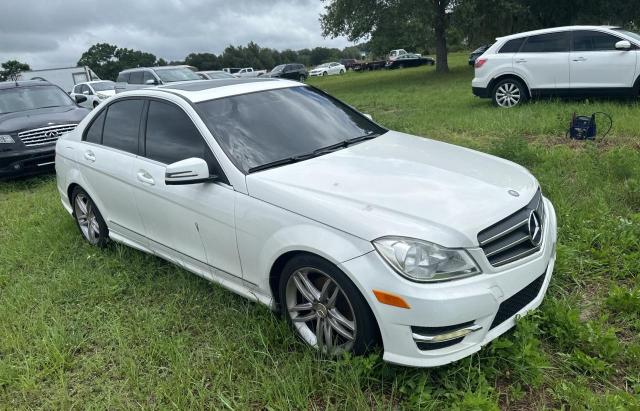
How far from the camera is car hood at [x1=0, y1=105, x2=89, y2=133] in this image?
773 centimetres

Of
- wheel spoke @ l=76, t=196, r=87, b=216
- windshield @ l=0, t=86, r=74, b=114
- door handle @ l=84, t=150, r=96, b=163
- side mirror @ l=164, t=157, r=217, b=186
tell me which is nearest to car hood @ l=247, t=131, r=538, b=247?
side mirror @ l=164, t=157, r=217, b=186

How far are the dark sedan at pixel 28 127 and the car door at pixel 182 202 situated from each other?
481 cm

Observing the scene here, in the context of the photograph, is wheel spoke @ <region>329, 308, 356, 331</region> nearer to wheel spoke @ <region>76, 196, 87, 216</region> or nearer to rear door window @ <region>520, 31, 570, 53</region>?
wheel spoke @ <region>76, 196, 87, 216</region>

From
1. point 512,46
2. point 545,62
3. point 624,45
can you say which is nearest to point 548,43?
point 545,62

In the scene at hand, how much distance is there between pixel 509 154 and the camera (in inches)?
243

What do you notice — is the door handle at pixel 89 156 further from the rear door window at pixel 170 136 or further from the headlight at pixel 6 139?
the headlight at pixel 6 139

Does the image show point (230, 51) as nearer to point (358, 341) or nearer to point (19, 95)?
point (19, 95)

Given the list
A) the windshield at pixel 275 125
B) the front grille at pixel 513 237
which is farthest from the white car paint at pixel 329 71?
the front grille at pixel 513 237

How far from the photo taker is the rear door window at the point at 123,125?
407 centimetres

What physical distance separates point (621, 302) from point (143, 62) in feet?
313

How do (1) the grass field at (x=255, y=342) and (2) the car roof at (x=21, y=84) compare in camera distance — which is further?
(2) the car roof at (x=21, y=84)

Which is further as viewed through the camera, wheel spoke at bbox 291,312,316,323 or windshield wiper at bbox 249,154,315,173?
windshield wiper at bbox 249,154,315,173

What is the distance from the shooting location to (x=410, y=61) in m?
40.7

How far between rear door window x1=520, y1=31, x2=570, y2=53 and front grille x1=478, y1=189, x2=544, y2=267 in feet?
27.2
